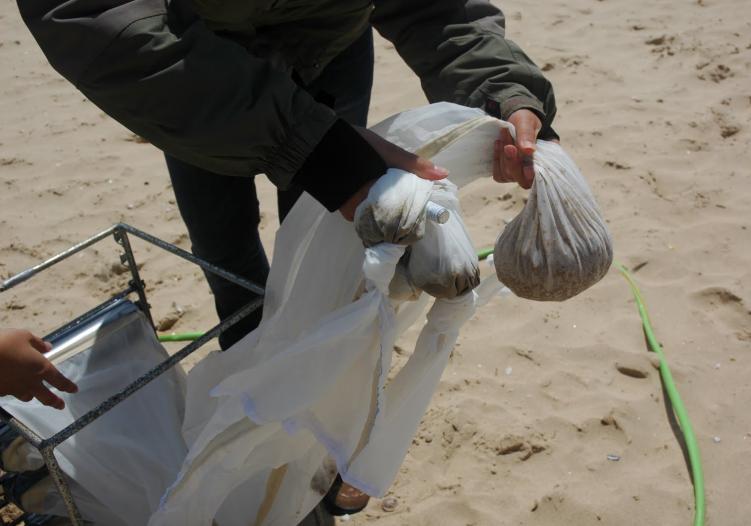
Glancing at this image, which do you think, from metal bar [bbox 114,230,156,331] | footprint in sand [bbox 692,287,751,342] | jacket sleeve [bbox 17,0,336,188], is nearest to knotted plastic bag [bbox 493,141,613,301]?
jacket sleeve [bbox 17,0,336,188]

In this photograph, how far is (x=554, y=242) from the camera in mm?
953

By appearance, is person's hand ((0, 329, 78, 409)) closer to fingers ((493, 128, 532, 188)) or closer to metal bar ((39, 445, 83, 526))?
metal bar ((39, 445, 83, 526))

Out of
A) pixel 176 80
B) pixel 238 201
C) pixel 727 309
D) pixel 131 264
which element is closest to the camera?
pixel 176 80

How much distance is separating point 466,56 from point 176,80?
475 mm

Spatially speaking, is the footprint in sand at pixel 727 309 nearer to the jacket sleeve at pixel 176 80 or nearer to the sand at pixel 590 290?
the sand at pixel 590 290

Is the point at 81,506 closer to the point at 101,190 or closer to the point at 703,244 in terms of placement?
the point at 101,190

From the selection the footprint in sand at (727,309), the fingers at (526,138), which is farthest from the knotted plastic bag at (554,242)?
the footprint in sand at (727,309)

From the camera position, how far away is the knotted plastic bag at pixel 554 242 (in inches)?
37.5

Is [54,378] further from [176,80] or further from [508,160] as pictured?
[508,160]

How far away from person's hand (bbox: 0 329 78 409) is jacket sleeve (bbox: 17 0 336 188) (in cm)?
44

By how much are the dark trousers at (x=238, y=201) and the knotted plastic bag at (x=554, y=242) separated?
0.44m

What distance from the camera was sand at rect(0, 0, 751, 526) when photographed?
1613mm

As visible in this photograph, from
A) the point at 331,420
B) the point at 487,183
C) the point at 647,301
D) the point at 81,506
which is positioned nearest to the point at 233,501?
the point at 81,506

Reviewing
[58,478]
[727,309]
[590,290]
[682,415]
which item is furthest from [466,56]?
[727,309]
